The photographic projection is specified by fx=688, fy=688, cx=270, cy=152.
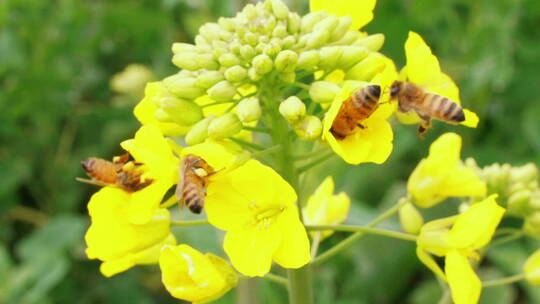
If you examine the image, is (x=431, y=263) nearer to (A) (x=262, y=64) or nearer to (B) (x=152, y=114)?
(A) (x=262, y=64)

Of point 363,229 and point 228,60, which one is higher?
point 228,60

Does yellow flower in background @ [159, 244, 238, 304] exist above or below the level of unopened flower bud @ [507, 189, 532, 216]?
above

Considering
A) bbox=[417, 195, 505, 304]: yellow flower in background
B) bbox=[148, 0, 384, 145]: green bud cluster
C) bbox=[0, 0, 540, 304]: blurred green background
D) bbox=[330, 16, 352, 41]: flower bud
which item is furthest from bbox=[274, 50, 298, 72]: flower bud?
bbox=[0, 0, 540, 304]: blurred green background

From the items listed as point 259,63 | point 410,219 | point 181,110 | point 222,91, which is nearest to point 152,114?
point 181,110

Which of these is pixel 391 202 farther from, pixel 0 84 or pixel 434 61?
pixel 0 84

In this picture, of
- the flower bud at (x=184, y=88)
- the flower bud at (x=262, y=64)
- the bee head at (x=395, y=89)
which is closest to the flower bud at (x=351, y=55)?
the bee head at (x=395, y=89)

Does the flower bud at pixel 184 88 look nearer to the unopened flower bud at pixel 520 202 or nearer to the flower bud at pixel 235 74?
the flower bud at pixel 235 74

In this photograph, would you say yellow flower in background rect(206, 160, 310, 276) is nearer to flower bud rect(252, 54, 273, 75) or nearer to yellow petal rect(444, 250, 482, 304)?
flower bud rect(252, 54, 273, 75)
